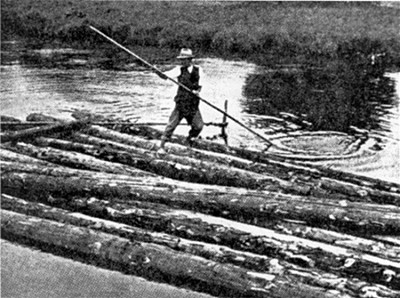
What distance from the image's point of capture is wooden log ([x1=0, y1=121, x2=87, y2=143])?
28.8 feet

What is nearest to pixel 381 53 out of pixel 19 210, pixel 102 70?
pixel 102 70

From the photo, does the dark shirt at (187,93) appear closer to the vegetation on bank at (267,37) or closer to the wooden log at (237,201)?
the wooden log at (237,201)

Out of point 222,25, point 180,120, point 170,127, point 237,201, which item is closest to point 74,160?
point 170,127

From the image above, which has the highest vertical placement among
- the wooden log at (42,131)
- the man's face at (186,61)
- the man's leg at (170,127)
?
the man's face at (186,61)

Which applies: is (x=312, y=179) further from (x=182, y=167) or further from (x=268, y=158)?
(x=182, y=167)

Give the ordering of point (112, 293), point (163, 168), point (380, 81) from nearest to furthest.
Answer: point (112, 293) < point (163, 168) < point (380, 81)

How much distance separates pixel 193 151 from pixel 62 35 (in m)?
20.0

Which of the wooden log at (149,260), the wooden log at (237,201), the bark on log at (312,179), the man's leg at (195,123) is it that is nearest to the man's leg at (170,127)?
the bark on log at (312,179)

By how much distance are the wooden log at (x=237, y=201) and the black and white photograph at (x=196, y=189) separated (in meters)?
0.02

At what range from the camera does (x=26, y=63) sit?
2088 cm

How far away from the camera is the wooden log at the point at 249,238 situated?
5051 mm

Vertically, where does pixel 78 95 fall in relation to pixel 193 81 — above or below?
below

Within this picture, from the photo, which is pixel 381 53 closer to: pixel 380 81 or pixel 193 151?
pixel 380 81

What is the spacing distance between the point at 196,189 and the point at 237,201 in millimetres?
507
